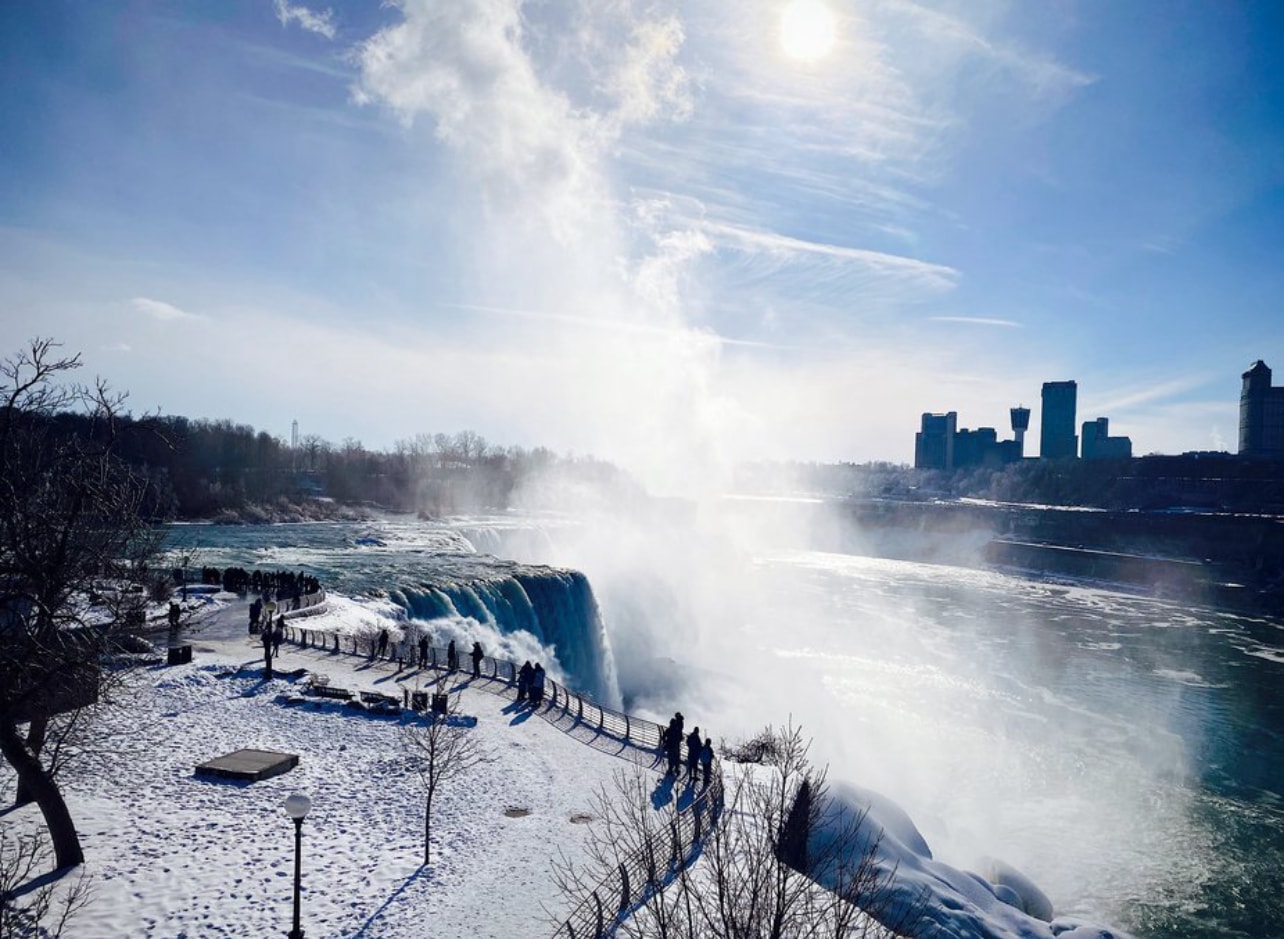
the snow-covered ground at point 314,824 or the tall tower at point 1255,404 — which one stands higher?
the tall tower at point 1255,404

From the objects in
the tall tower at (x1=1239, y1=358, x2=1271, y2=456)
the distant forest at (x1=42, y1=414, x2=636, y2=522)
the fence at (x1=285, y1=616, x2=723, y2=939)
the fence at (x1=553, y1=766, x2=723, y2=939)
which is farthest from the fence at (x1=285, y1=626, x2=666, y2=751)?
the tall tower at (x1=1239, y1=358, x2=1271, y2=456)

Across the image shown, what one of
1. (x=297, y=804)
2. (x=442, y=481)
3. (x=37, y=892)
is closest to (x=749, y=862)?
(x=297, y=804)

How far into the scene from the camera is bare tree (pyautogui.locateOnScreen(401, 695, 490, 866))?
12414 millimetres

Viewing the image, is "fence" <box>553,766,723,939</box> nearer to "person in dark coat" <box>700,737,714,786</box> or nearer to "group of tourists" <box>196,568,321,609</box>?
"person in dark coat" <box>700,737,714,786</box>

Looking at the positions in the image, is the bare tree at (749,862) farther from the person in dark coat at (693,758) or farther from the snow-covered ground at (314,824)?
the snow-covered ground at (314,824)

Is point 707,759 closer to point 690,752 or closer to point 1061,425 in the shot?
point 690,752

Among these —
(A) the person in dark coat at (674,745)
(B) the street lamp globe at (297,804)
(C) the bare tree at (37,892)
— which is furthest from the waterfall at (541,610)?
(B) the street lamp globe at (297,804)

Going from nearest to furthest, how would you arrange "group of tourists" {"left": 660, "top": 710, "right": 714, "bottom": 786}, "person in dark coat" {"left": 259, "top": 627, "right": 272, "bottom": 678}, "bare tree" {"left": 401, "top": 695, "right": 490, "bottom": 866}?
"bare tree" {"left": 401, "top": 695, "right": 490, "bottom": 866} < "group of tourists" {"left": 660, "top": 710, "right": 714, "bottom": 786} < "person in dark coat" {"left": 259, "top": 627, "right": 272, "bottom": 678}

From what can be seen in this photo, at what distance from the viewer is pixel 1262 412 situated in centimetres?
14888

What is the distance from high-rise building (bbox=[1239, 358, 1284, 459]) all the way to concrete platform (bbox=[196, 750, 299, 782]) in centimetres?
18352

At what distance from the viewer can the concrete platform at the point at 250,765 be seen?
512 inches

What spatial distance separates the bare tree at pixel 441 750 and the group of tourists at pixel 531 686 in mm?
1972

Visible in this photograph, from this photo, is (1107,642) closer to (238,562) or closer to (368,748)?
(368,748)

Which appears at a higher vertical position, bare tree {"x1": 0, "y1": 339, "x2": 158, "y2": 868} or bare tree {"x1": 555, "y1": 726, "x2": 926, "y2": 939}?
bare tree {"x1": 0, "y1": 339, "x2": 158, "y2": 868}
